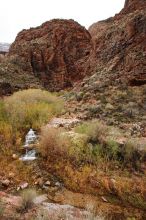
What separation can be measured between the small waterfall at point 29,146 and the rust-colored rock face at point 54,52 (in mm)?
14878

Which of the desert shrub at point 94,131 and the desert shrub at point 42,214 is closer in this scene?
the desert shrub at point 42,214

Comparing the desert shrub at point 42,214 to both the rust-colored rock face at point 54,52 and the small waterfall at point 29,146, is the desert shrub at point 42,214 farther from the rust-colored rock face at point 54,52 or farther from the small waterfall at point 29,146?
the rust-colored rock face at point 54,52

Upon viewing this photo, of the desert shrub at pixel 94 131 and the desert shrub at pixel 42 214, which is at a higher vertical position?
the desert shrub at pixel 94 131

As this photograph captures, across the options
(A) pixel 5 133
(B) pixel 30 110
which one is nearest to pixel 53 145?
(A) pixel 5 133

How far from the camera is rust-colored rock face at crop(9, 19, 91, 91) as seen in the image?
27203mm

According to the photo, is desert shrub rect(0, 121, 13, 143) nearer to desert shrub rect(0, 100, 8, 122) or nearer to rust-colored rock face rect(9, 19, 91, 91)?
desert shrub rect(0, 100, 8, 122)

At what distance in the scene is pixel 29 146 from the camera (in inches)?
414

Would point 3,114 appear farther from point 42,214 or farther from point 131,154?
point 42,214

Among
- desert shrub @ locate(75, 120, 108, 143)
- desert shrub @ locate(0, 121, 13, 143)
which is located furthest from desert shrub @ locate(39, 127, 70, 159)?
desert shrub @ locate(0, 121, 13, 143)

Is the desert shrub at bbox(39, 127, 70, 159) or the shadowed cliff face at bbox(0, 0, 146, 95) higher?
the shadowed cliff face at bbox(0, 0, 146, 95)

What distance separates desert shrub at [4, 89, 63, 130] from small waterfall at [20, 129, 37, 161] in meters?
0.54

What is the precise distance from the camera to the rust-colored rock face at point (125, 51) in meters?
15.8

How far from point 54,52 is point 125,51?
11.7 metres

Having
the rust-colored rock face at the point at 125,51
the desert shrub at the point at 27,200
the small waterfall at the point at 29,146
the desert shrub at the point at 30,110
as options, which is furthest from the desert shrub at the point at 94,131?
the rust-colored rock face at the point at 125,51
